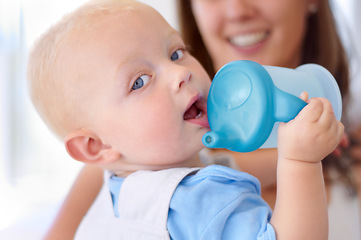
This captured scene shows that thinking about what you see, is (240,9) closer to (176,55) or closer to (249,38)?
(249,38)

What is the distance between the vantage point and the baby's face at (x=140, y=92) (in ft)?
2.52

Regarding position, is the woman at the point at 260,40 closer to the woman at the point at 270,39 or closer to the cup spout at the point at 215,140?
the woman at the point at 270,39

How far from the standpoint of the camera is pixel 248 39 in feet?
5.18

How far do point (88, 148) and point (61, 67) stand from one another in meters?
0.17

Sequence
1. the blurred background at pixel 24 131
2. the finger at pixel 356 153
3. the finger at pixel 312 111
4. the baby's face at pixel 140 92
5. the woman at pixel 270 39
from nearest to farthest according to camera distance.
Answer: the finger at pixel 312 111 → the baby's face at pixel 140 92 → the woman at pixel 270 39 → the finger at pixel 356 153 → the blurred background at pixel 24 131

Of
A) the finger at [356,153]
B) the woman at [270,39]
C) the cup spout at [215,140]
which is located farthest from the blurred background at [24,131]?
the cup spout at [215,140]

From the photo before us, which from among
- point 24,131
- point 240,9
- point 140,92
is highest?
point 140,92

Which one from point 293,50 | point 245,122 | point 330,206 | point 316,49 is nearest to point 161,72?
point 245,122

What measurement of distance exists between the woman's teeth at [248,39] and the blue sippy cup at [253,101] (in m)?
0.79

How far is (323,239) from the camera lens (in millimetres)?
701

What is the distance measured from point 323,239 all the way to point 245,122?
0.25 metres

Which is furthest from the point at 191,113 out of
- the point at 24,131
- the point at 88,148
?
the point at 24,131

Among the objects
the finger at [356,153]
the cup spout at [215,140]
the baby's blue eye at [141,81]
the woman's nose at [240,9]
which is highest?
the baby's blue eye at [141,81]

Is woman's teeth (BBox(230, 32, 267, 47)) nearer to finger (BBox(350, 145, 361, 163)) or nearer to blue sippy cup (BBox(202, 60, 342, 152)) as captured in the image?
finger (BBox(350, 145, 361, 163))
